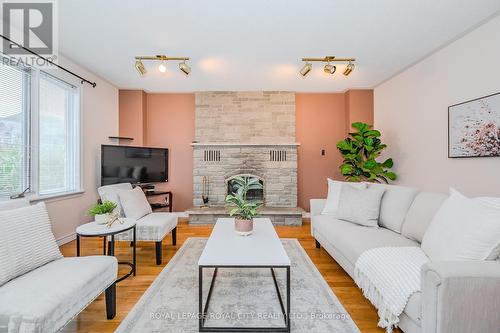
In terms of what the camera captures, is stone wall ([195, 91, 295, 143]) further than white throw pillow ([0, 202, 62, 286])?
Yes

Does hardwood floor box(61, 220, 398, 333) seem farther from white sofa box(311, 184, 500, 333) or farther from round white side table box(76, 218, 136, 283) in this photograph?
white sofa box(311, 184, 500, 333)

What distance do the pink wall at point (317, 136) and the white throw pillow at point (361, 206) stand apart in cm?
220

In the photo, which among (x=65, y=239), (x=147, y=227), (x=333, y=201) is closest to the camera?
(x=147, y=227)

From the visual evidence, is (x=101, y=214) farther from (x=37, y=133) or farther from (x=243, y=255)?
(x=37, y=133)

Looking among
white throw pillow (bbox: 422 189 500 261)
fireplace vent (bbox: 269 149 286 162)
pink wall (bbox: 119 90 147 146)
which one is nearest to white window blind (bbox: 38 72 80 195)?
pink wall (bbox: 119 90 147 146)

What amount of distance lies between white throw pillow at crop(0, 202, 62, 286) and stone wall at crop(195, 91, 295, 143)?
347 centimetres

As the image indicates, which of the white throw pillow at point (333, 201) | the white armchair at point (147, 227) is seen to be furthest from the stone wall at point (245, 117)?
the white armchair at point (147, 227)

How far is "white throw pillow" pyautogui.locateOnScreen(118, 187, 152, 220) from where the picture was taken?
2.93 meters

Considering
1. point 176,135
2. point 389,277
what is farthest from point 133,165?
point 389,277

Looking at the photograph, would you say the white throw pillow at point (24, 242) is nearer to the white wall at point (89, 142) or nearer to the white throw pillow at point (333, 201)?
the white wall at point (89, 142)

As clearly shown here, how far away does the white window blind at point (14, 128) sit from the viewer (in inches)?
103

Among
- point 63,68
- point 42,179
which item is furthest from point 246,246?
point 63,68

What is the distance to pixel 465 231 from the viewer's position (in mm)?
1454

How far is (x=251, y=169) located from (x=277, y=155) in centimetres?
61
